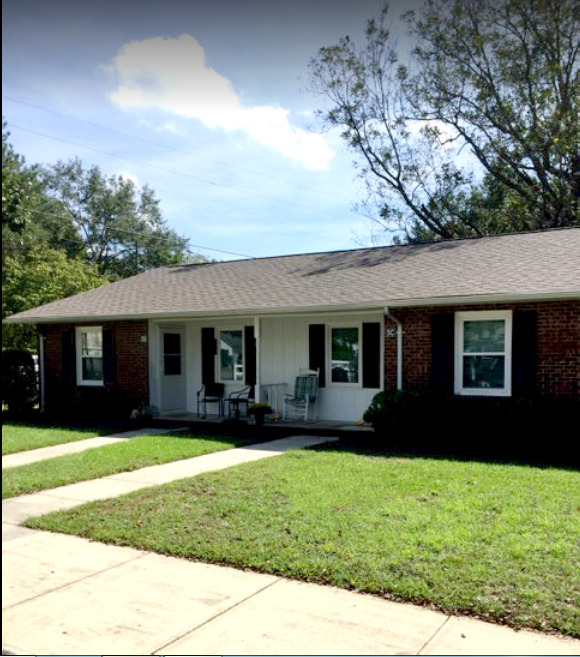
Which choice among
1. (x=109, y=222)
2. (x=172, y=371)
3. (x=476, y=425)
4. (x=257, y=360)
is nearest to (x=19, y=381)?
(x=172, y=371)

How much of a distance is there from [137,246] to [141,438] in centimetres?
3380

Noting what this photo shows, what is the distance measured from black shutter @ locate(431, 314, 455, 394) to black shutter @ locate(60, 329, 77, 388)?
31.4ft

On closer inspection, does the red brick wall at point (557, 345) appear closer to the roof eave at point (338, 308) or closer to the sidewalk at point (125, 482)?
the roof eave at point (338, 308)

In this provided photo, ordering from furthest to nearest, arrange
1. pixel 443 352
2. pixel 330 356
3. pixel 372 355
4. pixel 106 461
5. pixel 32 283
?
pixel 32 283 → pixel 330 356 → pixel 372 355 → pixel 443 352 → pixel 106 461

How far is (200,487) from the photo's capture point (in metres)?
7.48

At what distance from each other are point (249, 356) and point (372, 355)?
3.21 m

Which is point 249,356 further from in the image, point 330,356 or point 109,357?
point 109,357

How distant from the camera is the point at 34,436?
1198 centimetres

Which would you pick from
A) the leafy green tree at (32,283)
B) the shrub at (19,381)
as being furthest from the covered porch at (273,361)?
the leafy green tree at (32,283)

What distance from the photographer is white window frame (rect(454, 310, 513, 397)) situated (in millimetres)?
10711

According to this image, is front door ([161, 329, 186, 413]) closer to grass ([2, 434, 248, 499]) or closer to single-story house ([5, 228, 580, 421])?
single-story house ([5, 228, 580, 421])

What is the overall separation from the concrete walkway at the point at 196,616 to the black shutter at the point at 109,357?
1013cm

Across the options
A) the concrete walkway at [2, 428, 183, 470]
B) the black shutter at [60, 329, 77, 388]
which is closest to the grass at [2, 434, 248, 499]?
the concrete walkway at [2, 428, 183, 470]

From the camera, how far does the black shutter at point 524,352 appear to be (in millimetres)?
10391
